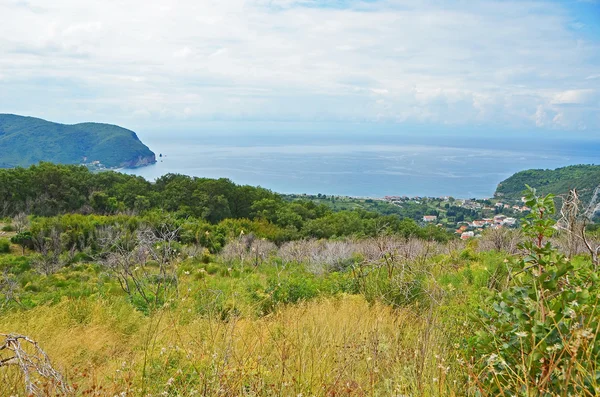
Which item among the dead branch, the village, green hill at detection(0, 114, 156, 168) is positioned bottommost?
the village

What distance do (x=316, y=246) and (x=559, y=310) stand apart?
44.6 ft

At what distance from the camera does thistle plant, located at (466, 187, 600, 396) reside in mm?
1734

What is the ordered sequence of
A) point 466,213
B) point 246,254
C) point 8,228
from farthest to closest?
point 466,213 < point 8,228 < point 246,254

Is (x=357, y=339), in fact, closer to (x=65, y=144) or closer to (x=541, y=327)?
(x=541, y=327)

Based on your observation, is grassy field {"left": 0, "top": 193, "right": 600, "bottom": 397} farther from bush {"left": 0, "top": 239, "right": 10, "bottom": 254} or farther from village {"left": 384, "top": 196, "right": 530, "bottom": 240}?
village {"left": 384, "top": 196, "right": 530, "bottom": 240}

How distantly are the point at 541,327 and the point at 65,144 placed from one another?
100586 millimetres

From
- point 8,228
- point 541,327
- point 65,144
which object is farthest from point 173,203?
point 65,144

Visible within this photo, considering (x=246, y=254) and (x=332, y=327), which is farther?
(x=246, y=254)

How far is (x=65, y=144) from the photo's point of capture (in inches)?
3425

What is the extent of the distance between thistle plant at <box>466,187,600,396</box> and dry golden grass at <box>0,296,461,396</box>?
0.32m

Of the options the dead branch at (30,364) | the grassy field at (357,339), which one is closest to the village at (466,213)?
the grassy field at (357,339)

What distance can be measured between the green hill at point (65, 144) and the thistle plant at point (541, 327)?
8659cm

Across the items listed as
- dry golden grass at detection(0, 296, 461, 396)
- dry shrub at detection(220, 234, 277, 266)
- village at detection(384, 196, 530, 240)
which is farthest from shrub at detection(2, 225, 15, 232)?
village at detection(384, 196, 530, 240)

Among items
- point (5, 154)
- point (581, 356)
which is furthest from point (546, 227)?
point (5, 154)
